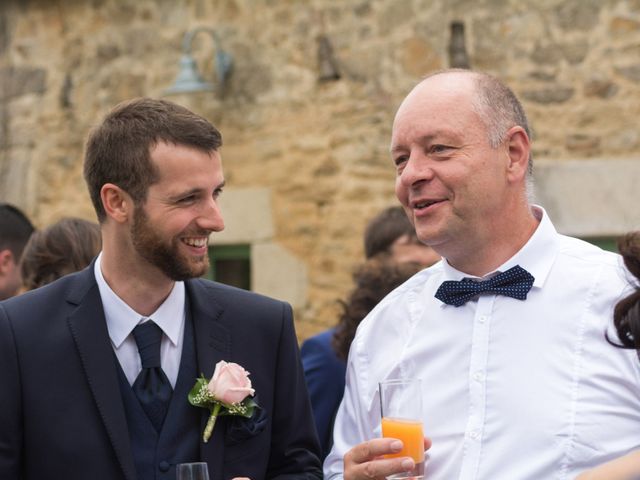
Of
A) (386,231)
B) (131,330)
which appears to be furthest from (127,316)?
(386,231)

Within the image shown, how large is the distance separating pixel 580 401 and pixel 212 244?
643cm

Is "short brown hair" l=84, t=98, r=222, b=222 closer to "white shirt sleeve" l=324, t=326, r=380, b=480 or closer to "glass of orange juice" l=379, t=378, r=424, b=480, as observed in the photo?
"white shirt sleeve" l=324, t=326, r=380, b=480

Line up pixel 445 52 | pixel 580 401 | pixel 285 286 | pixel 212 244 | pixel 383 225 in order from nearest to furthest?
pixel 580 401 → pixel 383 225 → pixel 445 52 → pixel 285 286 → pixel 212 244

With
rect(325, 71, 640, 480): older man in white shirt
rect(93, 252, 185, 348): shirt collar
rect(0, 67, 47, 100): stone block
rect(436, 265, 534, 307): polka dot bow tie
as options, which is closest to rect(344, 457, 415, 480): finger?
rect(325, 71, 640, 480): older man in white shirt

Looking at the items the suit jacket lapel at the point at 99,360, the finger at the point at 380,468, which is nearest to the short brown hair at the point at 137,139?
the suit jacket lapel at the point at 99,360

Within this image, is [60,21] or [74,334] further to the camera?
[60,21]

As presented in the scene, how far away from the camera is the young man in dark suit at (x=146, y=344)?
128 inches

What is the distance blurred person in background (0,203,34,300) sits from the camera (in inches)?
219

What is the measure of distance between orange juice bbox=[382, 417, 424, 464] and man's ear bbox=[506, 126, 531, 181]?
0.78 metres

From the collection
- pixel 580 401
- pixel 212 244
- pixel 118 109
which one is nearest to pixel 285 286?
pixel 212 244

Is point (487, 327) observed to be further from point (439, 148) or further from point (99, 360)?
point (99, 360)

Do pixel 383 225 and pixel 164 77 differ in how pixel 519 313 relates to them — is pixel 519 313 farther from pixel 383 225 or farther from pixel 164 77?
pixel 164 77

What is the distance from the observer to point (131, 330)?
11.3 feet

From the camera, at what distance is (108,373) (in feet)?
10.9
